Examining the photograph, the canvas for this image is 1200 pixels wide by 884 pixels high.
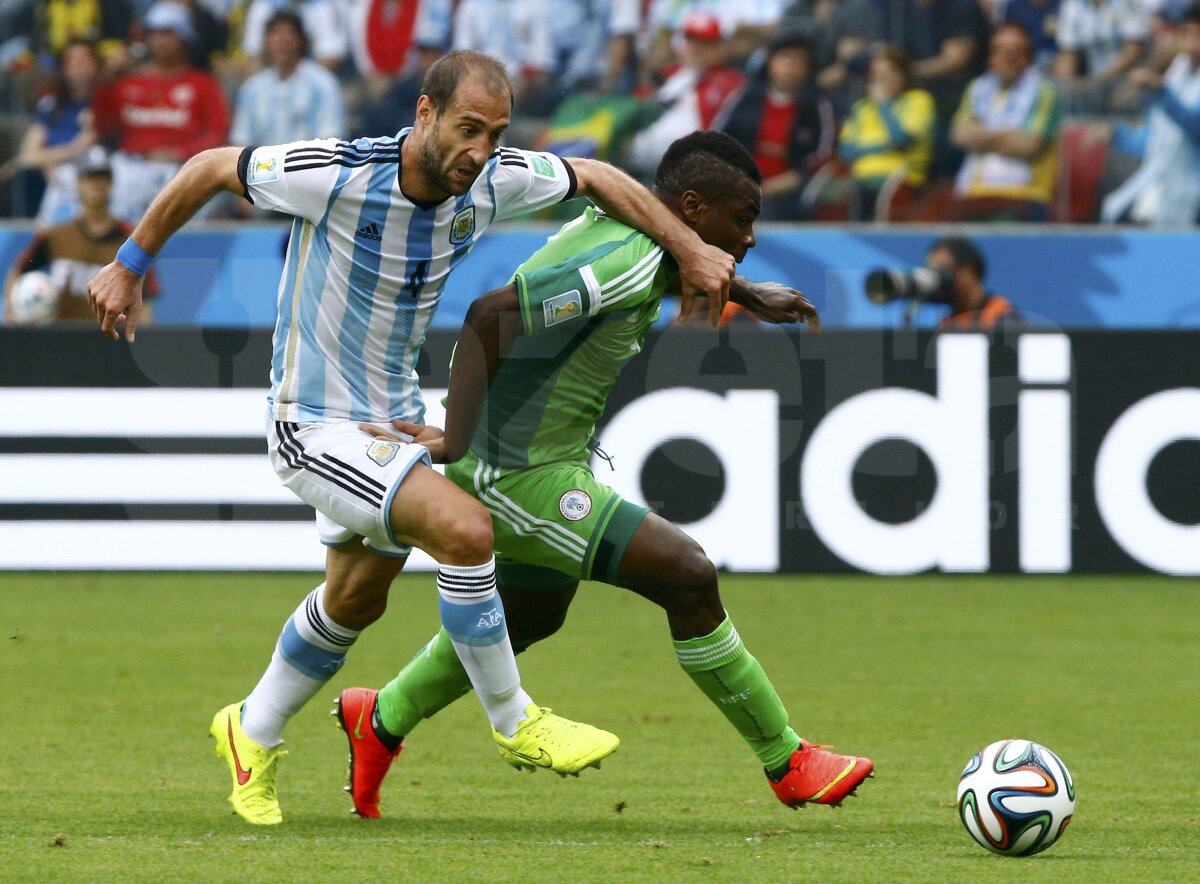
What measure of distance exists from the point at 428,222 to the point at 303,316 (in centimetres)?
44

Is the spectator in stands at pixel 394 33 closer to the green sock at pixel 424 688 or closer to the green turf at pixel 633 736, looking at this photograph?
the green turf at pixel 633 736

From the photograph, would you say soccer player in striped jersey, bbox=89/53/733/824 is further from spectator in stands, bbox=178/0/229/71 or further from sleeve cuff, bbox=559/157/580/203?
spectator in stands, bbox=178/0/229/71

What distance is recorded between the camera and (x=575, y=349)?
213 inches

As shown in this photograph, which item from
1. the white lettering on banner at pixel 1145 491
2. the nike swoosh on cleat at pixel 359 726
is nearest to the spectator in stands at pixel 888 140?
the white lettering on banner at pixel 1145 491

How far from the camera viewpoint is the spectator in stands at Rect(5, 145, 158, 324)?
1333cm

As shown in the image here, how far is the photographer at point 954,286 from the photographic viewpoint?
12.7 meters

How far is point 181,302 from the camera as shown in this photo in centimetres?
1346

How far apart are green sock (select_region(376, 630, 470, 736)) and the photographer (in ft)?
24.9

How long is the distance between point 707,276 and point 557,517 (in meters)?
0.79

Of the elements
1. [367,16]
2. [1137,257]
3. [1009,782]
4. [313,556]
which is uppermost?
[367,16]

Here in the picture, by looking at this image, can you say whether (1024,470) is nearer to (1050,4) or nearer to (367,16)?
(1050,4)

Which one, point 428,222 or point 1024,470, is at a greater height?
point 428,222

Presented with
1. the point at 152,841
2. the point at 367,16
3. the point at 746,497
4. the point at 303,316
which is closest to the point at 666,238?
the point at 303,316

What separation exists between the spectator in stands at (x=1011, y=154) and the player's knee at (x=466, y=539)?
30.3 feet
